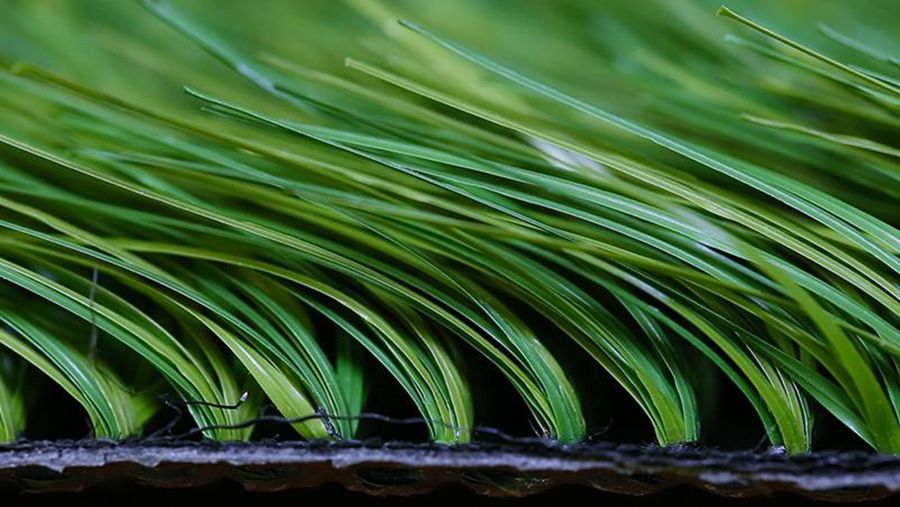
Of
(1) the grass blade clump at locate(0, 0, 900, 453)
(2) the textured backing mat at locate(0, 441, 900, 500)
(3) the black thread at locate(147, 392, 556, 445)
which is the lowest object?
(2) the textured backing mat at locate(0, 441, 900, 500)

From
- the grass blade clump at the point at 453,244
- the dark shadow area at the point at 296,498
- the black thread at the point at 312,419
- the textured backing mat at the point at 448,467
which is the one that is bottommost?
the dark shadow area at the point at 296,498

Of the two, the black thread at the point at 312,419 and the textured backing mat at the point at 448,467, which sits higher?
the black thread at the point at 312,419

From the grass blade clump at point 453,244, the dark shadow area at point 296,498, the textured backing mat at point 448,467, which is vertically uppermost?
the grass blade clump at point 453,244

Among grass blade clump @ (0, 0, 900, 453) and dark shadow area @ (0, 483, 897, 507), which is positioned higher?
grass blade clump @ (0, 0, 900, 453)

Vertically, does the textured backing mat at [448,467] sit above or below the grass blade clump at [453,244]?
below

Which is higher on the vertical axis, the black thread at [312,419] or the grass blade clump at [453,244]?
the grass blade clump at [453,244]
